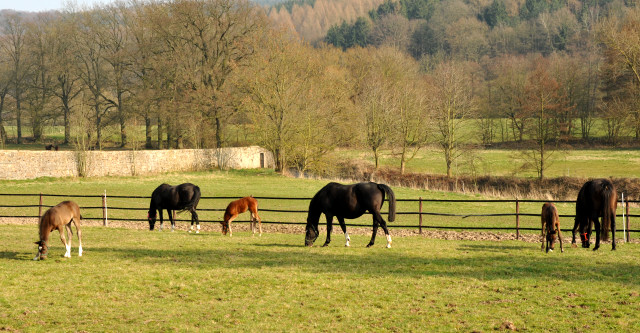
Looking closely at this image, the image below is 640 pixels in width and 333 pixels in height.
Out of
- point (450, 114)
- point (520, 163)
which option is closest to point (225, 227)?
point (450, 114)

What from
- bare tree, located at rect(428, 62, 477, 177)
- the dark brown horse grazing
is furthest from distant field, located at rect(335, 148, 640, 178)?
the dark brown horse grazing

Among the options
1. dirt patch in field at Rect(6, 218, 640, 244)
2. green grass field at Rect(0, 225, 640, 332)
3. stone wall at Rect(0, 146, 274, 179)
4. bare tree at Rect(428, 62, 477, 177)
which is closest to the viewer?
green grass field at Rect(0, 225, 640, 332)

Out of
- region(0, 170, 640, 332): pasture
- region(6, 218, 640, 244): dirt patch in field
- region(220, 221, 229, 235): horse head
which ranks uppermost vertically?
region(220, 221, 229, 235): horse head

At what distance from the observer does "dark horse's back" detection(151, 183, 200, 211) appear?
17.8m

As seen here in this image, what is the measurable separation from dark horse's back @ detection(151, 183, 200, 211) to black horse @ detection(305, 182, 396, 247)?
5.41 metres

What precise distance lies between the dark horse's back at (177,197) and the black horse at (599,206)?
11.6 m

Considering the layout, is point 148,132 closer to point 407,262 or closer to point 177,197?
point 177,197

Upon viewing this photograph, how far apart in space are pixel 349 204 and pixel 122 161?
91.6 feet

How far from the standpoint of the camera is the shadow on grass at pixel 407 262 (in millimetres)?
10281

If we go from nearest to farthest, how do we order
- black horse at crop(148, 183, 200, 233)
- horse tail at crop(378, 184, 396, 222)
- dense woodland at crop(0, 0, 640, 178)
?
horse tail at crop(378, 184, 396, 222), black horse at crop(148, 183, 200, 233), dense woodland at crop(0, 0, 640, 178)

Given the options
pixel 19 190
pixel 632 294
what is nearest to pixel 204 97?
pixel 19 190

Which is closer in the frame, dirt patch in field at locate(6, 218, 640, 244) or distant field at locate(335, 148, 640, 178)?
dirt patch in field at locate(6, 218, 640, 244)

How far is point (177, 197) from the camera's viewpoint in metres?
17.9

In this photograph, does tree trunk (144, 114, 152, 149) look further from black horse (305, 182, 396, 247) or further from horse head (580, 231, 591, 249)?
horse head (580, 231, 591, 249)
